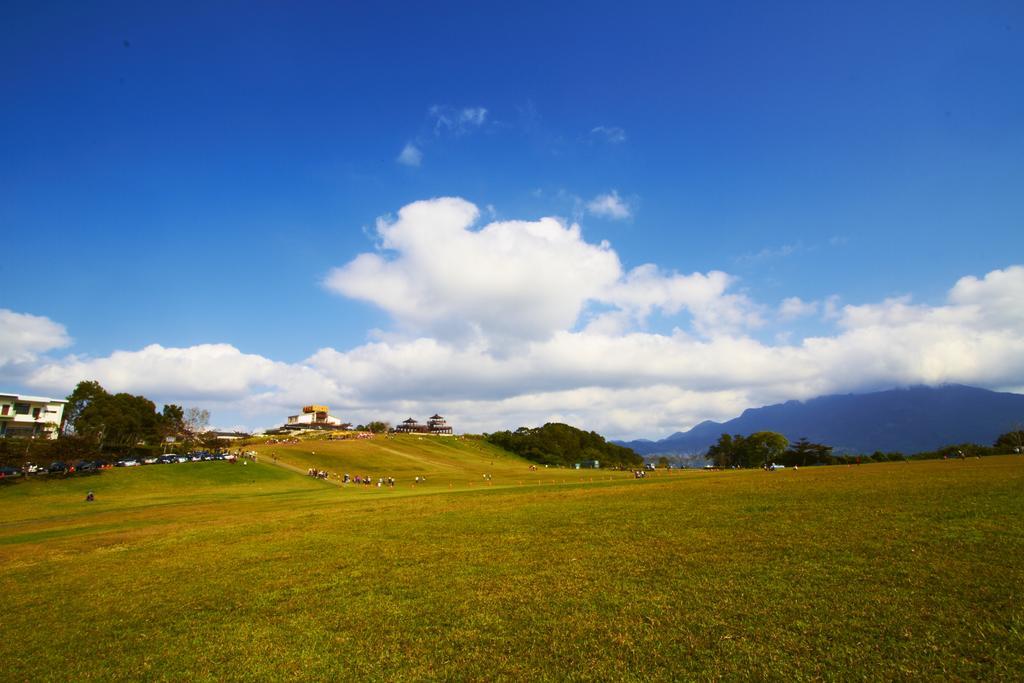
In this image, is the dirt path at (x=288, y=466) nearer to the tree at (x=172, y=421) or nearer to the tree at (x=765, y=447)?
the tree at (x=172, y=421)

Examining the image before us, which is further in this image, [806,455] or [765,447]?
[765,447]

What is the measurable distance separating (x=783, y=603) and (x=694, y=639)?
11.0ft

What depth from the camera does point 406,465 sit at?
119250mm

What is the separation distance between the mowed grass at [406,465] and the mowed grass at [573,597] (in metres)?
54.3

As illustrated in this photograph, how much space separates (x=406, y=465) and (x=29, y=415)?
327 feet

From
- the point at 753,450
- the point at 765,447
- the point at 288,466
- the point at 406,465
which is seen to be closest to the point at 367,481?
the point at 288,466

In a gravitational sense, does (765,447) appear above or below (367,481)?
above

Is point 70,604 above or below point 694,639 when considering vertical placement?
below

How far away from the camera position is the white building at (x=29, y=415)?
382 feet

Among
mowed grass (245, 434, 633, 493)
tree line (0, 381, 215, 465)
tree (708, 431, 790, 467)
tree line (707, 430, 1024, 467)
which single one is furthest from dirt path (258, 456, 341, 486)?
tree (708, 431, 790, 467)

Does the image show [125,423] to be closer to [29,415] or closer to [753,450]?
[29,415]

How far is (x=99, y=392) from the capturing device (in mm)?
140750

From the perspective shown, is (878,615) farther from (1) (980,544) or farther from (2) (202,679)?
(2) (202,679)

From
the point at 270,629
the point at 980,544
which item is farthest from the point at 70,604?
the point at 980,544
